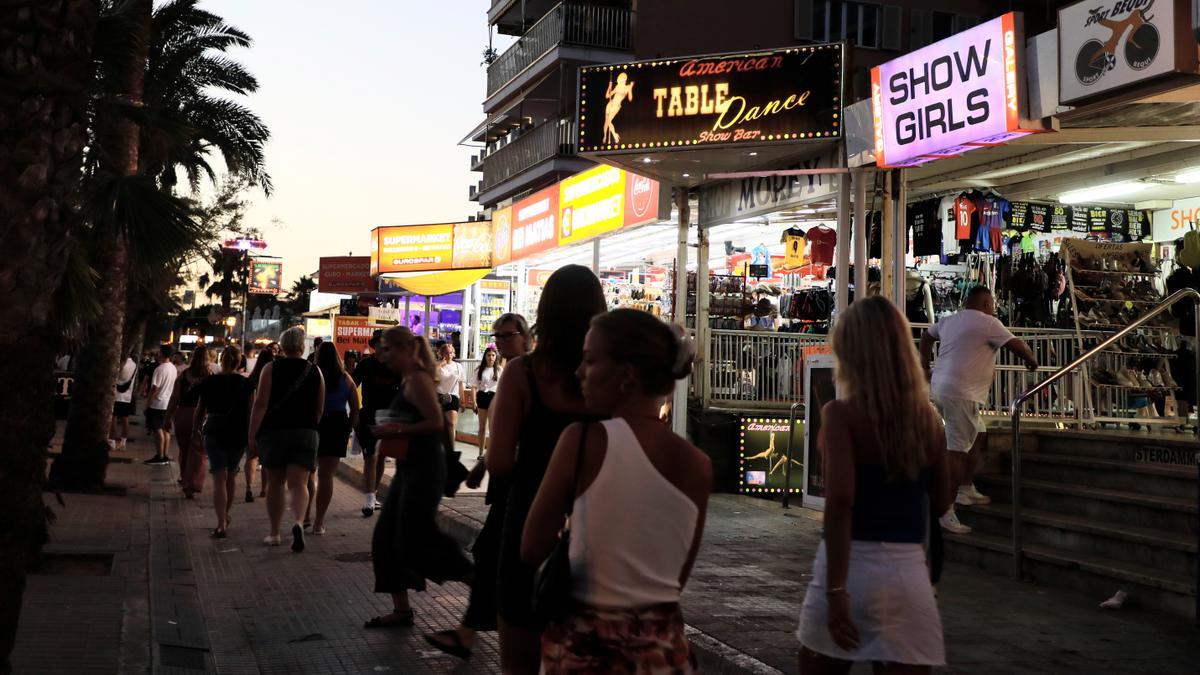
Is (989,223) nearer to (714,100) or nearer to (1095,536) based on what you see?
(714,100)

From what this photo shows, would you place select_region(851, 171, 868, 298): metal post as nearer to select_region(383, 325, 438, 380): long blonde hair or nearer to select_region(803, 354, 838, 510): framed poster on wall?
select_region(803, 354, 838, 510): framed poster on wall

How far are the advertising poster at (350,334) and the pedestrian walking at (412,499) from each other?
18132mm

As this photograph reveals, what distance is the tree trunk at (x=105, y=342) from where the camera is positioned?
14055mm

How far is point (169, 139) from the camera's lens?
379 inches

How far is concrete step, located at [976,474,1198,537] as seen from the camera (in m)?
8.50

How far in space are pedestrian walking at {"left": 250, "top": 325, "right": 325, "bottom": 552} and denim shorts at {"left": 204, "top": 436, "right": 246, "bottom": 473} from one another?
1067mm

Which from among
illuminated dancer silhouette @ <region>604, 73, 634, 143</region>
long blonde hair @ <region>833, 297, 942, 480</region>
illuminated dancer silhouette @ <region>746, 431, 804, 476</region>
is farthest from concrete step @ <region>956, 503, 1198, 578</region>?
illuminated dancer silhouette @ <region>604, 73, 634, 143</region>

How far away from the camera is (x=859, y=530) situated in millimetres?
3537

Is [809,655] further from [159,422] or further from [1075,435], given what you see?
[159,422]

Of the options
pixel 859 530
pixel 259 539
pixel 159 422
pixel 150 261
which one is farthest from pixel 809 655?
pixel 159 422

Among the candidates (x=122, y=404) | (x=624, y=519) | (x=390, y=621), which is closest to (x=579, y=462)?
(x=624, y=519)

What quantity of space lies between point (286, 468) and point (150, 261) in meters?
2.43

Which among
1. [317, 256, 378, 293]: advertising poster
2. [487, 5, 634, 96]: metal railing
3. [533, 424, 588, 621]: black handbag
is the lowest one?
[533, 424, 588, 621]: black handbag

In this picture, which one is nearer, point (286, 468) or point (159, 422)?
point (286, 468)
